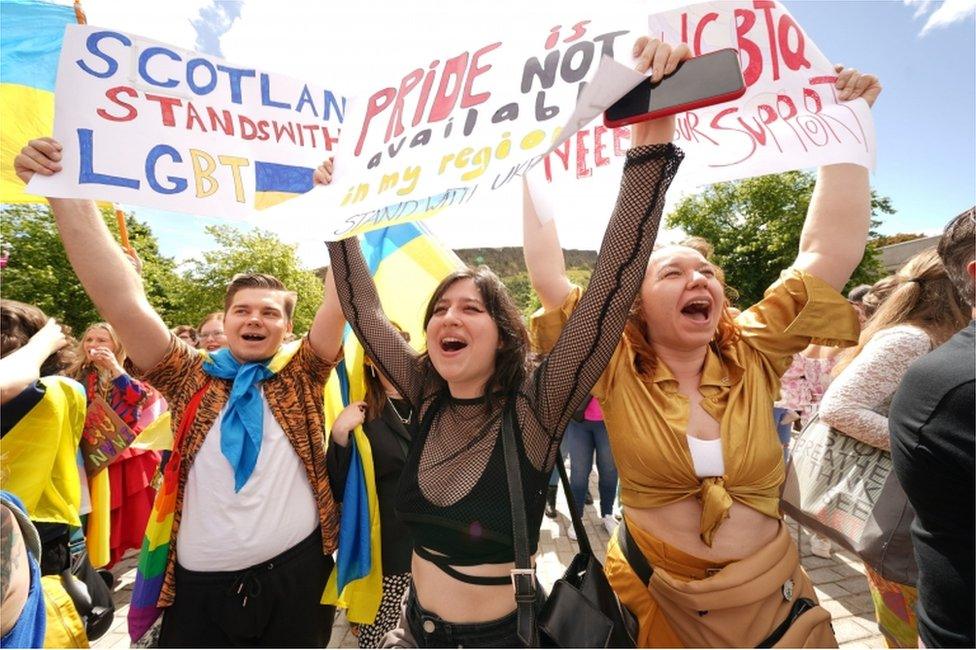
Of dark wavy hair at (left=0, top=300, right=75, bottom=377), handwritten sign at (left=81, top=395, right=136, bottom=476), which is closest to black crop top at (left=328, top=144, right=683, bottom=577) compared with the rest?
dark wavy hair at (left=0, top=300, right=75, bottom=377)

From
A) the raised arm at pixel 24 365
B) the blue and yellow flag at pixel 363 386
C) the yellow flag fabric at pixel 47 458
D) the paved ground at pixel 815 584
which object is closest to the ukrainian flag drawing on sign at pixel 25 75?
the raised arm at pixel 24 365

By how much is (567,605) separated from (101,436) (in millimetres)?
3847

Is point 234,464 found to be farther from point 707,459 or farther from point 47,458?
point 707,459

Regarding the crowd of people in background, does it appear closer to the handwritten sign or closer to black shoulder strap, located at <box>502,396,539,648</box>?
black shoulder strap, located at <box>502,396,539,648</box>

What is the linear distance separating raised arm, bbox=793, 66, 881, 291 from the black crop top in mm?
679

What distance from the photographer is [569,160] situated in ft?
5.96

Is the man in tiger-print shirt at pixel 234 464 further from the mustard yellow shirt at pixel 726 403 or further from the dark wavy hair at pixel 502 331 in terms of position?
the mustard yellow shirt at pixel 726 403

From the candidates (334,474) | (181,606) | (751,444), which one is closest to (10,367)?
(181,606)

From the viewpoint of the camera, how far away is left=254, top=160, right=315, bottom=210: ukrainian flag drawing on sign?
2004 mm

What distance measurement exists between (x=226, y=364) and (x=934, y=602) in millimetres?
2464

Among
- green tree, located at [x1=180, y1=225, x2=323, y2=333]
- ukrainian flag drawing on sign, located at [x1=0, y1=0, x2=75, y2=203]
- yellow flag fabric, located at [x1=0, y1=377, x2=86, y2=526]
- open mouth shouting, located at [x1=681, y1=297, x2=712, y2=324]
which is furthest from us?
green tree, located at [x1=180, y1=225, x2=323, y2=333]

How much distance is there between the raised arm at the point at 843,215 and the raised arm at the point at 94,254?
92.1 inches

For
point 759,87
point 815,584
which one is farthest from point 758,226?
point 759,87

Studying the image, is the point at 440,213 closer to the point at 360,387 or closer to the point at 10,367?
the point at 360,387
